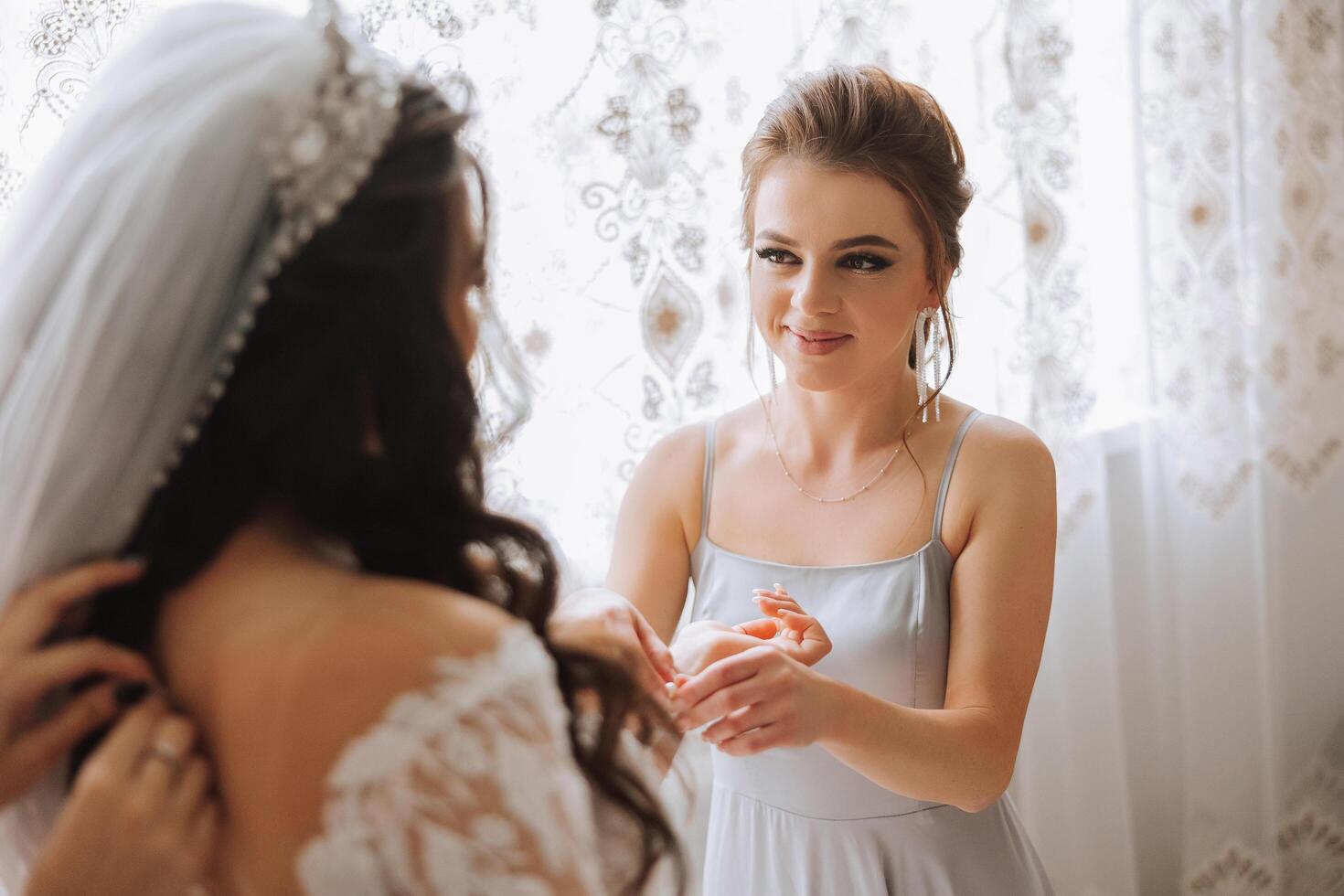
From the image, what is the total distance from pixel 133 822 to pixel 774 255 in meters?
1.03

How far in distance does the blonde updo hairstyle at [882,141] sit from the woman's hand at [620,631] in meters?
0.60

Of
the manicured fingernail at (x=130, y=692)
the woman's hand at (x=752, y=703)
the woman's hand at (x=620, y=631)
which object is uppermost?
the manicured fingernail at (x=130, y=692)

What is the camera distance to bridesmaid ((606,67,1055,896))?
1404mm

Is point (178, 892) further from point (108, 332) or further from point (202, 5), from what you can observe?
point (202, 5)

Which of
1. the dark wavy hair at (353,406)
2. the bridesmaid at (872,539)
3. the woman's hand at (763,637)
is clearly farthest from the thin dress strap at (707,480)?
the dark wavy hair at (353,406)

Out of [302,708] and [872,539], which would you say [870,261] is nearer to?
[872,539]

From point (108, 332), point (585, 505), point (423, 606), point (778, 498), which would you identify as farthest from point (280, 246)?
point (585, 505)

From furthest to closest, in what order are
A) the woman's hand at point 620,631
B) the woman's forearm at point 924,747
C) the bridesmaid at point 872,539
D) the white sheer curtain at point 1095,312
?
the white sheer curtain at point 1095,312, the bridesmaid at point 872,539, the woman's forearm at point 924,747, the woman's hand at point 620,631

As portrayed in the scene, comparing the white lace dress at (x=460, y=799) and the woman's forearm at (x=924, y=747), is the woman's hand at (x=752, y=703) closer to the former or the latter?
the woman's forearm at (x=924, y=747)

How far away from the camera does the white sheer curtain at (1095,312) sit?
5.81 ft

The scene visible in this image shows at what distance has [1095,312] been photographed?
2.54m

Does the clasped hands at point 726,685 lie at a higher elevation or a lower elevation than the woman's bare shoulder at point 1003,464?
lower

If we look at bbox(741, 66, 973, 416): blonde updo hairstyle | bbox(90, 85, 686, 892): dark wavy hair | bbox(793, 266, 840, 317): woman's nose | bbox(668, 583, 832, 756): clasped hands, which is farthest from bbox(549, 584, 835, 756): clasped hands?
bbox(741, 66, 973, 416): blonde updo hairstyle

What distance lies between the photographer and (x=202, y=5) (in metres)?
0.84
